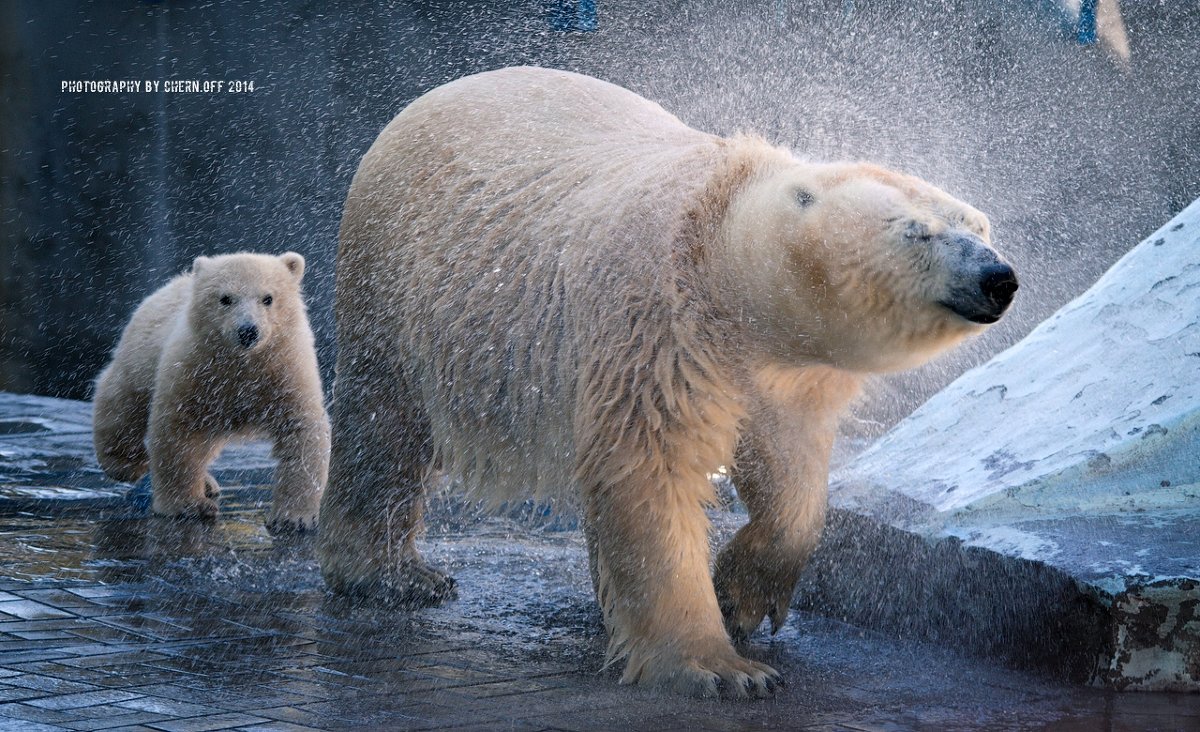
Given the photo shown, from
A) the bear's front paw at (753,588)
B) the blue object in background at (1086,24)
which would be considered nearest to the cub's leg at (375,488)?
the bear's front paw at (753,588)

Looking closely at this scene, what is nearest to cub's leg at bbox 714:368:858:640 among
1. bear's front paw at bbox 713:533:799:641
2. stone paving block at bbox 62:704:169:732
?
bear's front paw at bbox 713:533:799:641

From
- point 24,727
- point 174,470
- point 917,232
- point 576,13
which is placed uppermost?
point 576,13

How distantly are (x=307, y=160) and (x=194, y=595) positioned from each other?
6.92 meters

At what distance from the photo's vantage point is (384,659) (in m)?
3.61

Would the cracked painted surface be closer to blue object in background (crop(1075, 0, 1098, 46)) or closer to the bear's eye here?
the bear's eye

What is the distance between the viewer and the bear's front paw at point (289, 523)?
18.8ft

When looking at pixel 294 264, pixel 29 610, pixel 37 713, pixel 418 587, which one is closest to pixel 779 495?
pixel 418 587

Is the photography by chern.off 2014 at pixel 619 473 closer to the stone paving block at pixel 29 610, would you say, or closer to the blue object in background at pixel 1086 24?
the stone paving block at pixel 29 610

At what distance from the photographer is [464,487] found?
425cm

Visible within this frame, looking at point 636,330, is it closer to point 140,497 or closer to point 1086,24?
point 140,497

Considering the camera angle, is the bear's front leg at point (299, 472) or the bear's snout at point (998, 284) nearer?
the bear's snout at point (998, 284)

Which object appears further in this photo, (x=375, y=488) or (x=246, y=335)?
(x=246, y=335)

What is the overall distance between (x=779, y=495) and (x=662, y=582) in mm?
672

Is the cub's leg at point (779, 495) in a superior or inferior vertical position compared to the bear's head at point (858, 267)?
inferior
